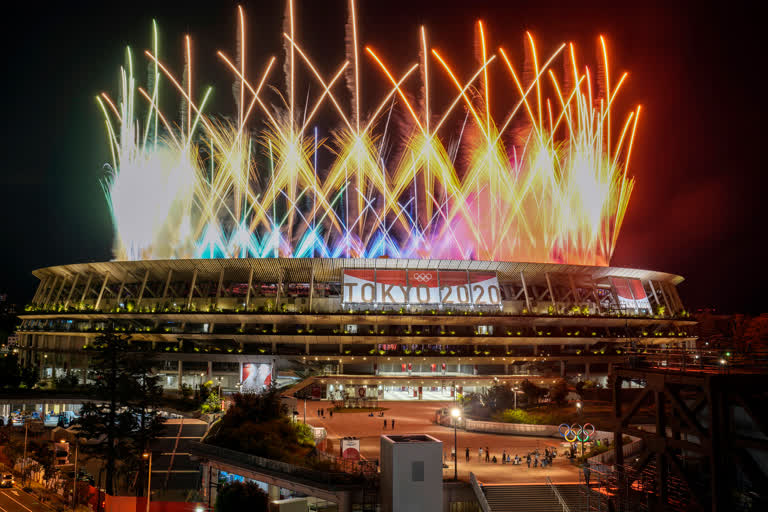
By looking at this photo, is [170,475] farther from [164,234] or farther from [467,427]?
[164,234]

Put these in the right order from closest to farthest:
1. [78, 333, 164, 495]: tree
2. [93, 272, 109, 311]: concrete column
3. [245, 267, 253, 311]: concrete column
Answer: [78, 333, 164, 495]: tree, [245, 267, 253, 311]: concrete column, [93, 272, 109, 311]: concrete column

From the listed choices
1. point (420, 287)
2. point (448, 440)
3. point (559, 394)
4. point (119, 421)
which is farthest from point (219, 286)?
point (559, 394)

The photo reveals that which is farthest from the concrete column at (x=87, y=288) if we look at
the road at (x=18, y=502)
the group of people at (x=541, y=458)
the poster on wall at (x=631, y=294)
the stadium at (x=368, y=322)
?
the poster on wall at (x=631, y=294)

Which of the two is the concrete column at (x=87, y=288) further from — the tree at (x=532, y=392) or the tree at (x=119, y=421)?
the tree at (x=532, y=392)

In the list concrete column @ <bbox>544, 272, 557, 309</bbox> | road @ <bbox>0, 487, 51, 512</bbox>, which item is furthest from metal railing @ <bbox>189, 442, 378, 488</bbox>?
concrete column @ <bbox>544, 272, 557, 309</bbox>

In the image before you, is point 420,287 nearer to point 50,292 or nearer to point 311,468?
point 311,468

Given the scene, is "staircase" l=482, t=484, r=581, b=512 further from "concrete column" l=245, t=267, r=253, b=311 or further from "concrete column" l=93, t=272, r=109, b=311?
"concrete column" l=93, t=272, r=109, b=311

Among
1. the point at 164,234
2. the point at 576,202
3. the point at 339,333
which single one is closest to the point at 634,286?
the point at 576,202
